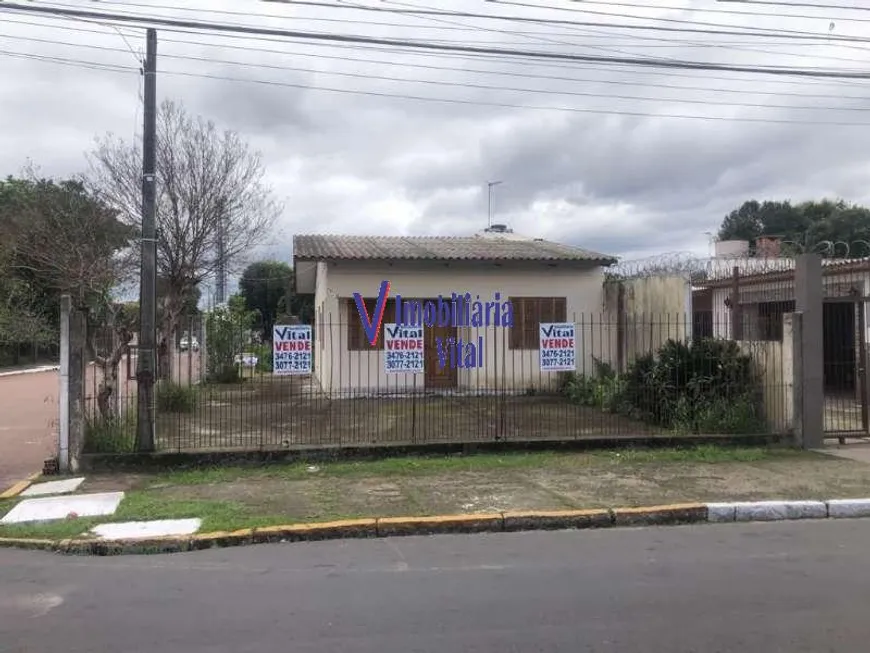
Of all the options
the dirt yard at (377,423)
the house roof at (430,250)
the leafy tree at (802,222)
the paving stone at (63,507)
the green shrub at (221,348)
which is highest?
the leafy tree at (802,222)

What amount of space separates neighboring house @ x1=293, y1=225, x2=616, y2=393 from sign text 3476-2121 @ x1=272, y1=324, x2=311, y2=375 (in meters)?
6.59

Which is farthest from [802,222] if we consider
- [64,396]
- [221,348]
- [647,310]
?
[64,396]

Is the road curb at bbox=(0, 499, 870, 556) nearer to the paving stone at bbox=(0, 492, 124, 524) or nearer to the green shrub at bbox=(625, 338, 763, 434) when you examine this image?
the paving stone at bbox=(0, 492, 124, 524)

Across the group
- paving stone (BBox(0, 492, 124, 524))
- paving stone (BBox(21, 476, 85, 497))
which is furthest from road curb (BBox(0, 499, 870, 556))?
paving stone (BBox(21, 476, 85, 497))

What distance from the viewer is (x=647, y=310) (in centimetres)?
1683

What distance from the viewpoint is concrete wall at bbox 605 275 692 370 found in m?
15.2

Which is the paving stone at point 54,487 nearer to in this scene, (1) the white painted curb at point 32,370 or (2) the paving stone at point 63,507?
(2) the paving stone at point 63,507

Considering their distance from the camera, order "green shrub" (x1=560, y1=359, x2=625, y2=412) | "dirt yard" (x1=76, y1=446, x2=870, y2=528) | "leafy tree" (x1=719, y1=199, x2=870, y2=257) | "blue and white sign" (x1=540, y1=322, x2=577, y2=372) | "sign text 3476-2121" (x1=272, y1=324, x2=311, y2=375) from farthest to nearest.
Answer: "leafy tree" (x1=719, y1=199, x2=870, y2=257)
"green shrub" (x1=560, y1=359, x2=625, y2=412)
"blue and white sign" (x1=540, y1=322, x2=577, y2=372)
"sign text 3476-2121" (x1=272, y1=324, x2=311, y2=375)
"dirt yard" (x1=76, y1=446, x2=870, y2=528)

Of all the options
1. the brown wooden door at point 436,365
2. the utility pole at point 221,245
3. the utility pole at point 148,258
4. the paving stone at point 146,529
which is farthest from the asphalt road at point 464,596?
the utility pole at point 221,245

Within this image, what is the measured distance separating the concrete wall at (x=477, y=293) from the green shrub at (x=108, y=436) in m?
7.64

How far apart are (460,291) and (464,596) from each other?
547 inches

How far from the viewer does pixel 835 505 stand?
7.52m

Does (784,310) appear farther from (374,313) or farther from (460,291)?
(374,313)

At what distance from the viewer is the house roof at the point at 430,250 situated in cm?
1766
